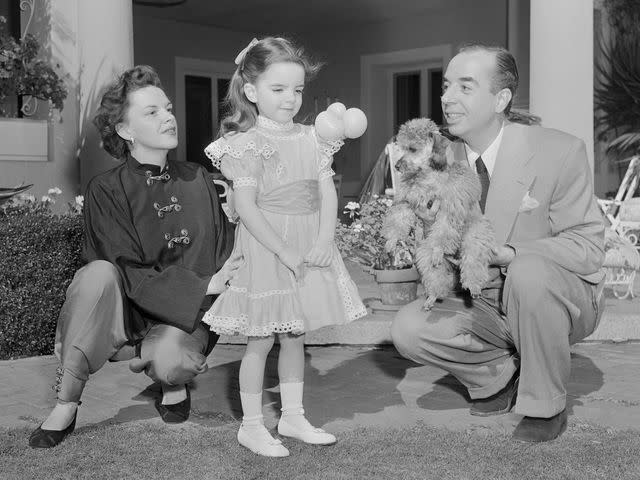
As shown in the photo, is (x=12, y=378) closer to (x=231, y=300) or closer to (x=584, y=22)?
(x=231, y=300)

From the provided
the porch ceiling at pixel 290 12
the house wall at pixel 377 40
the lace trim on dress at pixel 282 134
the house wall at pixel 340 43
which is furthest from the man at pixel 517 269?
the porch ceiling at pixel 290 12

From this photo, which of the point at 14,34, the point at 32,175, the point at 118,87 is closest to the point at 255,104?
the point at 118,87

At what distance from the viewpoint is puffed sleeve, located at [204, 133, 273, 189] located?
3.06 meters

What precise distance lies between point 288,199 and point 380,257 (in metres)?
2.21

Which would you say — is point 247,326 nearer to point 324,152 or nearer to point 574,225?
point 324,152

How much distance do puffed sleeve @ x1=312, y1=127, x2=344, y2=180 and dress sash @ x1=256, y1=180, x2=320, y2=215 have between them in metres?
0.09

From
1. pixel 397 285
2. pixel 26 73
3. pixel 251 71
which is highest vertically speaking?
pixel 26 73

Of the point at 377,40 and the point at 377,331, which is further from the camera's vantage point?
the point at 377,40

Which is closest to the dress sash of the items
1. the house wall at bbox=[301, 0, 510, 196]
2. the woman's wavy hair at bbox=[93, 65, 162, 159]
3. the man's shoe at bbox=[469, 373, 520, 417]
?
the woman's wavy hair at bbox=[93, 65, 162, 159]

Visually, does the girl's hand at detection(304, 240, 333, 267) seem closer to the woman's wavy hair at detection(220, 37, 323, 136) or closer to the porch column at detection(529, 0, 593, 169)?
the woman's wavy hair at detection(220, 37, 323, 136)

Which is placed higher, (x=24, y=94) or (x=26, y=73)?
(x=26, y=73)

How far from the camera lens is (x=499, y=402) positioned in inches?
138

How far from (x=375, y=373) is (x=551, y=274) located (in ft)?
4.88

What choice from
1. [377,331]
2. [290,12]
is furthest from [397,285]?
[290,12]
